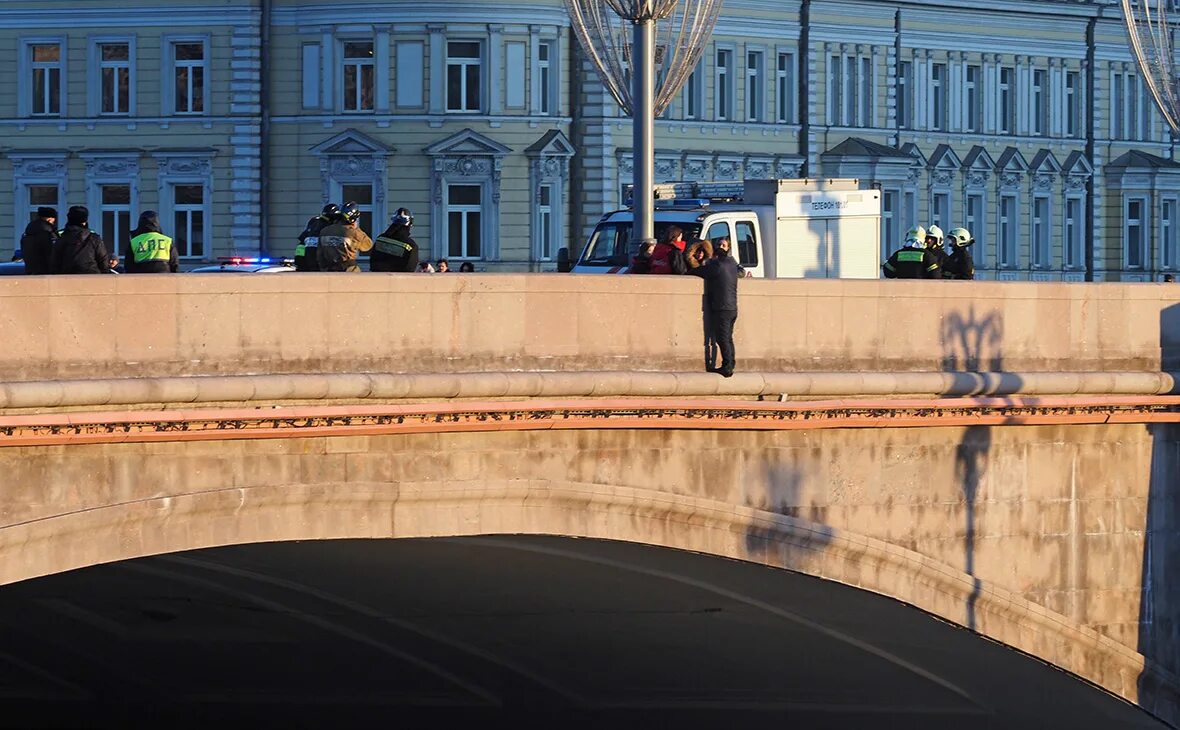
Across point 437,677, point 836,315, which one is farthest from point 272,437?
point 437,677

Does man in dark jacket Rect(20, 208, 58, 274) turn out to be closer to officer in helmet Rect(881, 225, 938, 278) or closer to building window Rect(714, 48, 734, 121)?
officer in helmet Rect(881, 225, 938, 278)

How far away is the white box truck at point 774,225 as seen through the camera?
28.1m

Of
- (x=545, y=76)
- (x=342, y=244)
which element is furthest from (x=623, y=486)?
(x=545, y=76)

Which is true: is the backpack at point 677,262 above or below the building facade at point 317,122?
below

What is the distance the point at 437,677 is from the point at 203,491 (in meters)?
12.7

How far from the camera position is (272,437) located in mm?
15125

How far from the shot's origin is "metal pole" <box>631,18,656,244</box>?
22.7 metres

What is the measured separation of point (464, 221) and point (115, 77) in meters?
8.03

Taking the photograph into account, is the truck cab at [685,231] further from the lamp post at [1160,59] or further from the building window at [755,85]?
the building window at [755,85]

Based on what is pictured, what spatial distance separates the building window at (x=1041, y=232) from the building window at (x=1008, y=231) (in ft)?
2.32

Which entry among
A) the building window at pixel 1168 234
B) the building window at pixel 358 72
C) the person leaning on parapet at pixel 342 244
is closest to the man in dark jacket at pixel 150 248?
the person leaning on parapet at pixel 342 244

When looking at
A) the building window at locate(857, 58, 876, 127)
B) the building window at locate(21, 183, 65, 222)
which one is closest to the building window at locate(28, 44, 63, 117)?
the building window at locate(21, 183, 65, 222)

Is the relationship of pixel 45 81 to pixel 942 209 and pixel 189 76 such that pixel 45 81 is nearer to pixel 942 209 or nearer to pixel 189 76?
pixel 189 76

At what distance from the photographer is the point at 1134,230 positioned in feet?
194
